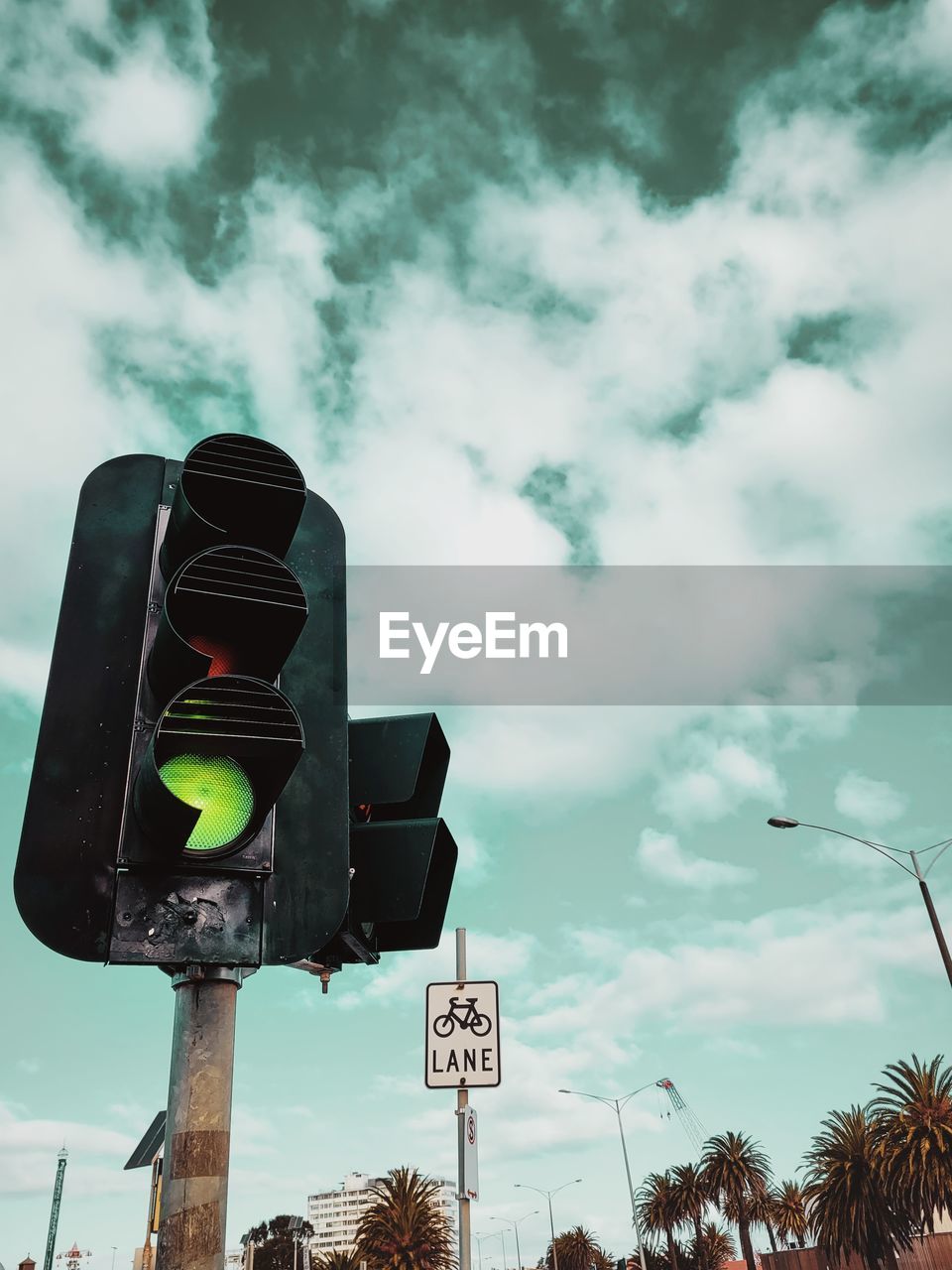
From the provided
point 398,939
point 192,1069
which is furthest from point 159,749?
point 398,939

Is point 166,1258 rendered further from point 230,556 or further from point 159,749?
point 230,556

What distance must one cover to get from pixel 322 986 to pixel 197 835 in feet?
3.27

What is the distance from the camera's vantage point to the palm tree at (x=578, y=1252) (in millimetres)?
108562

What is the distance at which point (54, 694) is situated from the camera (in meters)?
2.43

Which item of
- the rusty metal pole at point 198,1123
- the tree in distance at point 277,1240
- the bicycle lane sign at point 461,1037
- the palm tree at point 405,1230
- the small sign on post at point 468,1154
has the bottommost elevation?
the rusty metal pole at point 198,1123

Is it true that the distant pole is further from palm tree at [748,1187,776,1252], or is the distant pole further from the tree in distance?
the tree in distance

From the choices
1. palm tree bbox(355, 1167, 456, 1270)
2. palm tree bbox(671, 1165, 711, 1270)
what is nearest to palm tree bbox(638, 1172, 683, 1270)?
palm tree bbox(671, 1165, 711, 1270)

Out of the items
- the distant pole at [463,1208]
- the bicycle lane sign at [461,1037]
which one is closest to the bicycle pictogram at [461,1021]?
the bicycle lane sign at [461,1037]

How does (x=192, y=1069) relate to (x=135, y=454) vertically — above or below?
below

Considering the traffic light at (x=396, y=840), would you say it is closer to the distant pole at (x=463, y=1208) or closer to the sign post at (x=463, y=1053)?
the sign post at (x=463, y=1053)

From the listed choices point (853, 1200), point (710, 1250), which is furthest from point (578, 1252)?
point (853, 1200)

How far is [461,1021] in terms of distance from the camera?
21.8 feet

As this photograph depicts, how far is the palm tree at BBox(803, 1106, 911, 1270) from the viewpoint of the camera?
187 ft

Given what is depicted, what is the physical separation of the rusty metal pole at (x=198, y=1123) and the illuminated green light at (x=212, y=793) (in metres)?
0.30
